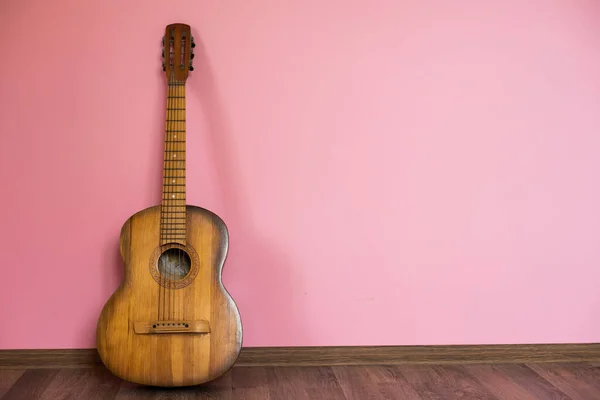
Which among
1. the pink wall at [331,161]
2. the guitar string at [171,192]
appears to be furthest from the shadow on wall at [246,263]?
the guitar string at [171,192]

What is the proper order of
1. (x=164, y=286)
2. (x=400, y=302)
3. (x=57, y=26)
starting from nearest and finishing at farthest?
(x=164, y=286) → (x=57, y=26) → (x=400, y=302)

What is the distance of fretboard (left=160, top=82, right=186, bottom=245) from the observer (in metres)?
2.51

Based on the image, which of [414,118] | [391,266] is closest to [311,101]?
[414,118]

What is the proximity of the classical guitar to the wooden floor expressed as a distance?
12cm

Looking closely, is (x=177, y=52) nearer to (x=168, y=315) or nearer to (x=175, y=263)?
(x=175, y=263)

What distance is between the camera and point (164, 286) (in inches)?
97.9

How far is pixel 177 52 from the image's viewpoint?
266cm

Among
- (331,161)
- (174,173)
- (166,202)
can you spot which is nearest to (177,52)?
(174,173)

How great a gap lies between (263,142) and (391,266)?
2.40ft

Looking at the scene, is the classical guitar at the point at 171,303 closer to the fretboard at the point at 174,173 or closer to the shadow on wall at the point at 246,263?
the fretboard at the point at 174,173

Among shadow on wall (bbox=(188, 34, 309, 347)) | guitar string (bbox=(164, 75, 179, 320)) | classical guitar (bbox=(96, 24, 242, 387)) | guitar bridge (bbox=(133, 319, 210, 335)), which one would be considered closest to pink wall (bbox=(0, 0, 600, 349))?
shadow on wall (bbox=(188, 34, 309, 347))

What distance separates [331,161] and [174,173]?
65cm

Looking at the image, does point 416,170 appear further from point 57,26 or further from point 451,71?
point 57,26

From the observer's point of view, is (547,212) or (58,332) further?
(547,212)
